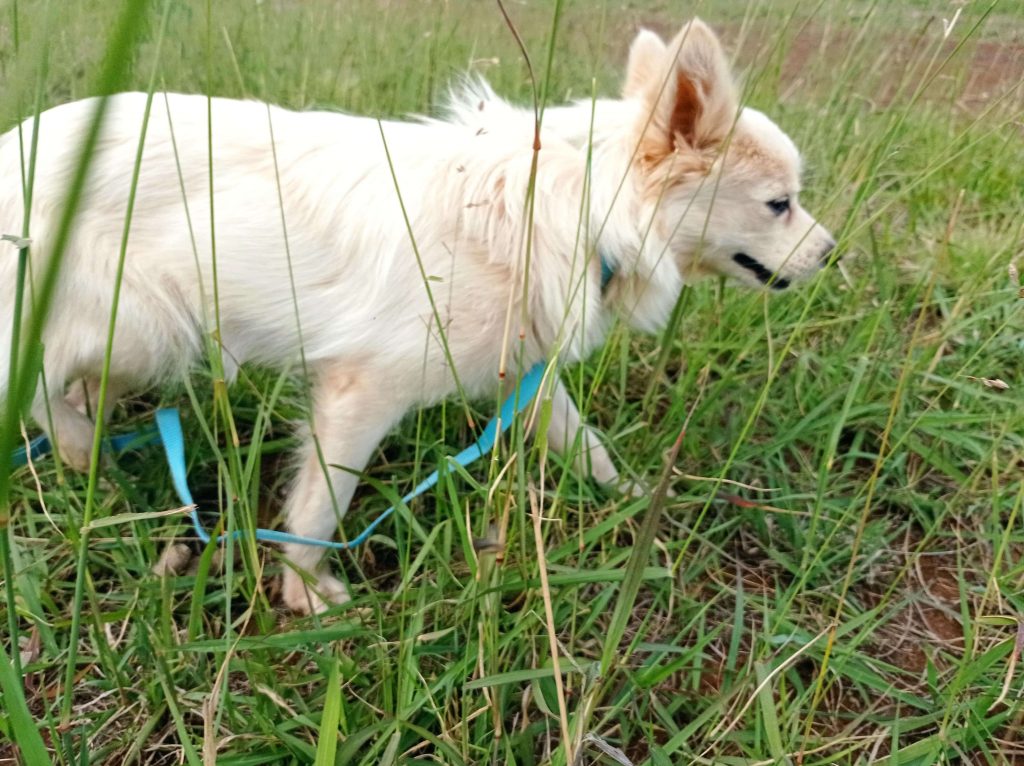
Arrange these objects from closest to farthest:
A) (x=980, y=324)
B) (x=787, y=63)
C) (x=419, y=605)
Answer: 1. (x=419, y=605)
2. (x=980, y=324)
3. (x=787, y=63)

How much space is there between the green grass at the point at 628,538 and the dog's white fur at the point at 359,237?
145 millimetres

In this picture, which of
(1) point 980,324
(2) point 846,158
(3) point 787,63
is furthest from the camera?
(3) point 787,63

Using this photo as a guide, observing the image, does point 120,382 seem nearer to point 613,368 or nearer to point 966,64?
point 613,368

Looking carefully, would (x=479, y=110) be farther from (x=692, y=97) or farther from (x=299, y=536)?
(x=299, y=536)

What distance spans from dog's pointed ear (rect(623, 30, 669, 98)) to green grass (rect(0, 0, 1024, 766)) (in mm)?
119

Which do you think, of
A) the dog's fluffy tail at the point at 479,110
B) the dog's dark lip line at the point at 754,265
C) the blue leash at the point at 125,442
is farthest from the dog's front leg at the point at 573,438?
the blue leash at the point at 125,442

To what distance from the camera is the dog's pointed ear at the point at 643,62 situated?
1.85 meters

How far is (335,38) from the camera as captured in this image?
3039mm

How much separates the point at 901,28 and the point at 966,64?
0.76 feet

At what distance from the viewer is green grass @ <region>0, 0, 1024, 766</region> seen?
118cm

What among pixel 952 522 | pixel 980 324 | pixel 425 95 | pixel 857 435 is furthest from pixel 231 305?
pixel 980 324

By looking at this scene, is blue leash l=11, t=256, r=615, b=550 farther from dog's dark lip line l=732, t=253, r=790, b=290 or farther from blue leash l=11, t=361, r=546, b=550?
dog's dark lip line l=732, t=253, r=790, b=290

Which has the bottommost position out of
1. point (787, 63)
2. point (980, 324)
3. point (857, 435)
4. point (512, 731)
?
point (512, 731)

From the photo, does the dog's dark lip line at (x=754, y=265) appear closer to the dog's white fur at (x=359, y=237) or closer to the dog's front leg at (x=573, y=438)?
the dog's white fur at (x=359, y=237)
